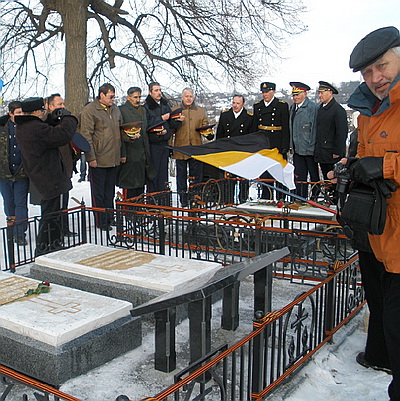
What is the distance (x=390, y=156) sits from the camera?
2.98 m

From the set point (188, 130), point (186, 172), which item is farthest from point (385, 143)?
point (186, 172)

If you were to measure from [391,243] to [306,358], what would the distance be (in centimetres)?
138

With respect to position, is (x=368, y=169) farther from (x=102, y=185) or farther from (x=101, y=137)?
(x=102, y=185)

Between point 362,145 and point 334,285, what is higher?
point 362,145

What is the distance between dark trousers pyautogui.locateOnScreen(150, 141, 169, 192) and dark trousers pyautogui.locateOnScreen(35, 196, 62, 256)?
9.08ft

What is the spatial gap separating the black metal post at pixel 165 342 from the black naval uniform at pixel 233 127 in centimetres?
636

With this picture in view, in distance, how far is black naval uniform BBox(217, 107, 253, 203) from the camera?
10070 mm

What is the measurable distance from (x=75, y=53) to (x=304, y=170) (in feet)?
21.0

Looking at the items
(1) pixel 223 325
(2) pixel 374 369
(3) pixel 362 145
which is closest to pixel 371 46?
(3) pixel 362 145

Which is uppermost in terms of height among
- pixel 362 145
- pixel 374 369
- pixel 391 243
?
pixel 362 145

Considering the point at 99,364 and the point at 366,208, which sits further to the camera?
the point at 99,364

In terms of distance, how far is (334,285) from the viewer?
4367 mm

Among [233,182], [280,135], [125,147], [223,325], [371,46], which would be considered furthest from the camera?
[233,182]

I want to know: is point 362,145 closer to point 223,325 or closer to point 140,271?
point 223,325
